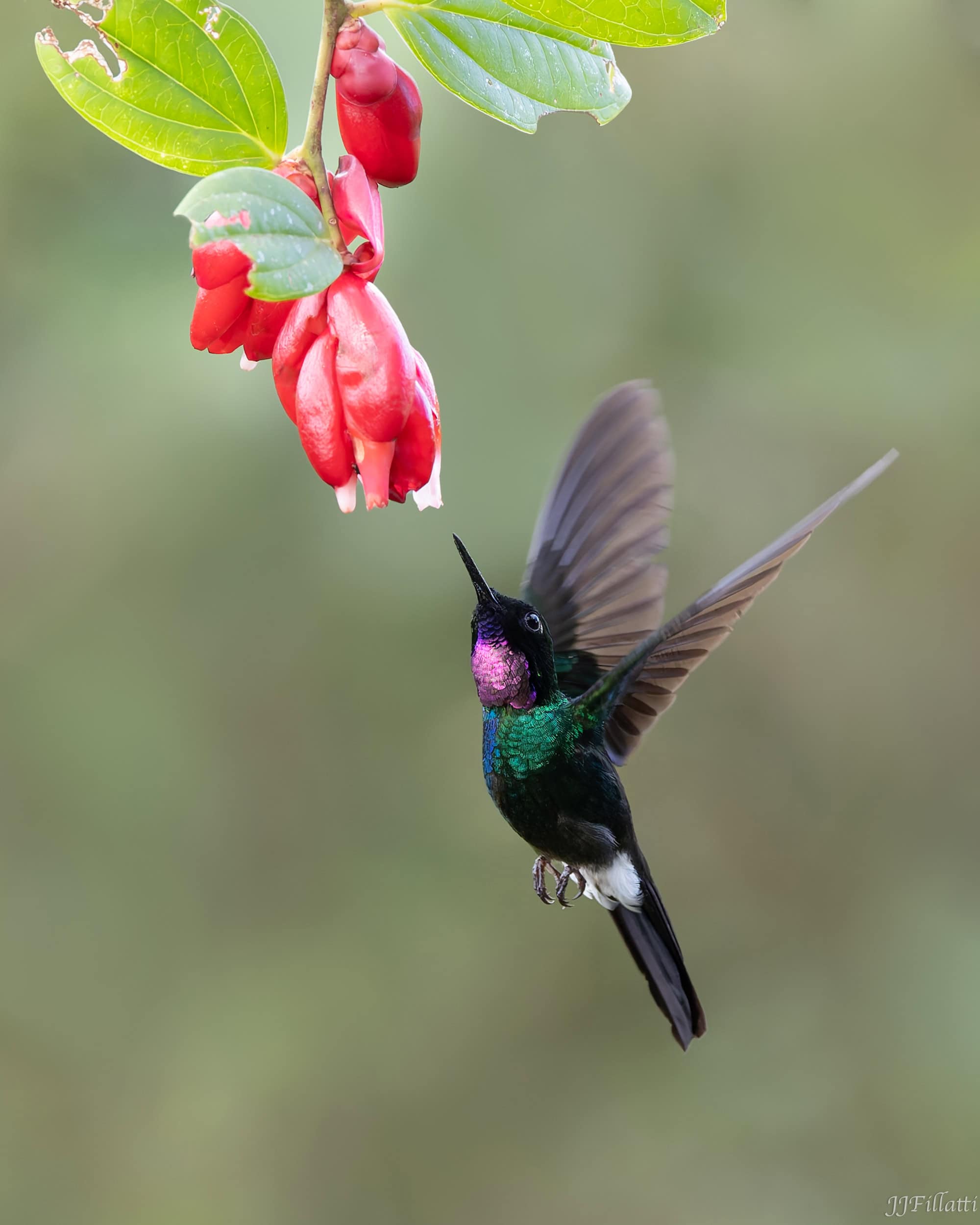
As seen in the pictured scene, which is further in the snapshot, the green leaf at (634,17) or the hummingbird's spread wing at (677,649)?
the hummingbird's spread wing at (677,649)

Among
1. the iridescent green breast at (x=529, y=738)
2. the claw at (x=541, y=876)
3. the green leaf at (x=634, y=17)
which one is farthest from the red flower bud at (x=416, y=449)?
the claw at (x=541, y=876)

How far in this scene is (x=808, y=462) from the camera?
251 cm

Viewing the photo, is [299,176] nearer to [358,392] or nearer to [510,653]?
[358,392]

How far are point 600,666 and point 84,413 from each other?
1323 mm

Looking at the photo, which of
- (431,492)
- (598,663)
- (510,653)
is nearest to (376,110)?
(431,492)

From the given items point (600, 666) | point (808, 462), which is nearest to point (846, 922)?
point (808, 462)

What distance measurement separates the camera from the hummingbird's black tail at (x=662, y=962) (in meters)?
1.35

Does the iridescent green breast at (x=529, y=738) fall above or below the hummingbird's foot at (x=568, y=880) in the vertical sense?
above

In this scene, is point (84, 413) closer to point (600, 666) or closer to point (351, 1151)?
point (600, 666)

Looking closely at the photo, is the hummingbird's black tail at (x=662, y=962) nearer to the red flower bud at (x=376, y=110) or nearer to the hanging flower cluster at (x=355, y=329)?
the hanging flower cluster at (x=355, y=329)

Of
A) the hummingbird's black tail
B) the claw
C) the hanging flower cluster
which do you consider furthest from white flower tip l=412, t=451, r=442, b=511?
the hummingbird's black tail

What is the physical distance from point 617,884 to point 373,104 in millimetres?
855

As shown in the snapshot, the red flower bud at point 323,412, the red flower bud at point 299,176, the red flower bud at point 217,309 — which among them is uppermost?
the red flower bud at point 299,176

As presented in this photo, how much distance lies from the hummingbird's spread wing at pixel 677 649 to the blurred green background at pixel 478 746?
3.34ft
